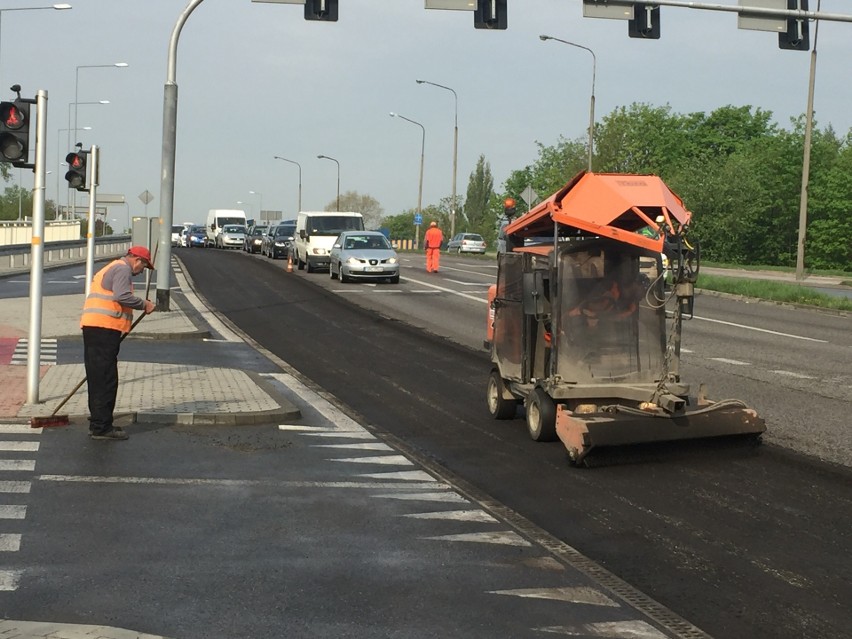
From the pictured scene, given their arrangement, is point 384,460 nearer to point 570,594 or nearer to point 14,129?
point 570,594

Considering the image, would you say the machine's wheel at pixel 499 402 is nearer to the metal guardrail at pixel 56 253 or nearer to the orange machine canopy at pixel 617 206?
the orange machine canopy at pixel 617 206

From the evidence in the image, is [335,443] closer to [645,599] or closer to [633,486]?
[633,486]

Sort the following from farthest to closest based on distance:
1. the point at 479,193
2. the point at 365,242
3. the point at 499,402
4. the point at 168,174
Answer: the point at 479,193 < the point at 365,242 < the point at 168,174 < the point at 499,402

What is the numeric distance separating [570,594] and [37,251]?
806cm

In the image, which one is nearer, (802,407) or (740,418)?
(740,418)

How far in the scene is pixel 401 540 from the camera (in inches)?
308

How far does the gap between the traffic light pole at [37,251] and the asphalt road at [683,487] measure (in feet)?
11.4

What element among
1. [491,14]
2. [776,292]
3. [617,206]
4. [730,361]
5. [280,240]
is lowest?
[730,361]

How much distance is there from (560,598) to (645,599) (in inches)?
18.2

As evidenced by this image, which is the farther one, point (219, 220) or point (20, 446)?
point (219, 220)

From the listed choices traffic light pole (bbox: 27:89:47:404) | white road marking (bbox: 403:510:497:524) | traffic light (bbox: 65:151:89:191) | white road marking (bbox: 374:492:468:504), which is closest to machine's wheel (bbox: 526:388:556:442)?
white road marking (bbox: 374:492:468:504)

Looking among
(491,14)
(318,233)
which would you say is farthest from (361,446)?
(318,233)

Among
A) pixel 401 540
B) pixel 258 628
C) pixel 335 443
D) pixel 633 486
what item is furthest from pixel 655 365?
pixel 258 628

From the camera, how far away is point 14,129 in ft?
41.6
